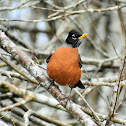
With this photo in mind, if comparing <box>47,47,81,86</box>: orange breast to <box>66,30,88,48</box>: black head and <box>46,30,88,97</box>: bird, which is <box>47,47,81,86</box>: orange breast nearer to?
<box>46,30,88,97</box>: bird

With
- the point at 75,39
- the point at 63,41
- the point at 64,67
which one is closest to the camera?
the point at 64,67

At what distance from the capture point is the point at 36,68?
153 inches

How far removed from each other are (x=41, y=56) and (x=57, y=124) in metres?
2.18


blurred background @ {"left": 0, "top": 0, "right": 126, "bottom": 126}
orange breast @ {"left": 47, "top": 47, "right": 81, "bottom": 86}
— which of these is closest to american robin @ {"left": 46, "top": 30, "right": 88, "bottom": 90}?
orange breast @ {"left": 47, "top": 47, "right": 81, "bottom": 86}

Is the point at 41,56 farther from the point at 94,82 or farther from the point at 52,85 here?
the point at 52,85

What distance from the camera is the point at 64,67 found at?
15.4 ft

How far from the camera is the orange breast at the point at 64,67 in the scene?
467 centimetres

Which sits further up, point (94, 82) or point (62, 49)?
point (62, 49)

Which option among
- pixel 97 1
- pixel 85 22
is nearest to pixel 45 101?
pixel 85 22

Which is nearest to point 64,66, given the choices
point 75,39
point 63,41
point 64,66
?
point 64,66

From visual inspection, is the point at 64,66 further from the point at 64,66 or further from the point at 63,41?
the point at 63,41

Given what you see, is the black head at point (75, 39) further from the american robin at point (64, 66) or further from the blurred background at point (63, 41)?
the blurred background at point (63, 41)

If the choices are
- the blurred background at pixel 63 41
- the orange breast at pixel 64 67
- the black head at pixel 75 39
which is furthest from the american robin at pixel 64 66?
the blurred background at pixel 63 41

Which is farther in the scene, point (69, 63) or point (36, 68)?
point (69, 63)
